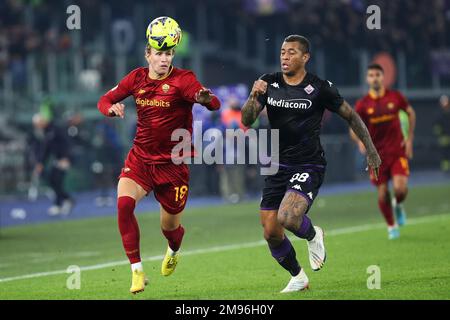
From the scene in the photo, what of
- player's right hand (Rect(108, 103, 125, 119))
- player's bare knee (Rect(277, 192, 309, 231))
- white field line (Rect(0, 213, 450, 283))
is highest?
player's right hand (Rect(108, 103, 125, 119))

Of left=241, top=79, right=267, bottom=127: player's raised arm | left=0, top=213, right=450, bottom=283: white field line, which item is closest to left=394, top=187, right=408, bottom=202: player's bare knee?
left=0, top=213, right=450, bottom=283: white field line

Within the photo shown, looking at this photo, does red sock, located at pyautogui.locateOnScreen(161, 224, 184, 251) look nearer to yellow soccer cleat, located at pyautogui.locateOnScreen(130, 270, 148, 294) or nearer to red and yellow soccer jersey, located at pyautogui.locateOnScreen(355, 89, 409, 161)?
yellow soccer cleat, located at pyautogui.locateOnScreen(130, 270, 148, 294)

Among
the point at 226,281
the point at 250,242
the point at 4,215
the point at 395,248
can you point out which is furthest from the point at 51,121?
→ the point at 226,281

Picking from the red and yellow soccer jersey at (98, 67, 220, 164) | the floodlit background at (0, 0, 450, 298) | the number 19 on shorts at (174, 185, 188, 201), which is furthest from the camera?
the floodlit background at (0, 0, 450, 298)

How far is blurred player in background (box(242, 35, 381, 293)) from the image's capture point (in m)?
11.2

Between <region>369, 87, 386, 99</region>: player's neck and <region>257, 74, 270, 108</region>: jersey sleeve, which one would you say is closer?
<region>257, 74, 270, 108</region>: jersey sleeve

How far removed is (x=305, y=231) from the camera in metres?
11.2

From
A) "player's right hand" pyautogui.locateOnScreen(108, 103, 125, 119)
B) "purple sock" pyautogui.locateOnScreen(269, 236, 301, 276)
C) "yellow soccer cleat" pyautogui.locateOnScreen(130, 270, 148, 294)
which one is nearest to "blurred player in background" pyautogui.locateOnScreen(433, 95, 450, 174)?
"purple sock" pyautogui.locateOnScreen(269, 236, 301, 276)

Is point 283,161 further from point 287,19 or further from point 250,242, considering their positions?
point 287,19

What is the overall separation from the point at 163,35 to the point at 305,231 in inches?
93.1

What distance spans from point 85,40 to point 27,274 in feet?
73.2

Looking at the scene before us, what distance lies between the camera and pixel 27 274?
13852 mm

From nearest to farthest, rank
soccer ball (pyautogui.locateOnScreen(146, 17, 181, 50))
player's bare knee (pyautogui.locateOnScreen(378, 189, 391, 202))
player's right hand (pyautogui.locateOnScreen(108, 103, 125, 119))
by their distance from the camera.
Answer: player's right hand (pyautogui.locateOnScreen(108, 103, 125, 119)) → soccer ball (pyautogui.locateOnScreen(146, 17, 181, 50)) → player's bare knee (pyautogui.locateOnScreen(378, 189, 391, 202))

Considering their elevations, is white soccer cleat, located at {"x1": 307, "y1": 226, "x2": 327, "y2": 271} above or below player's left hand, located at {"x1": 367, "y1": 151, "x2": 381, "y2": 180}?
below
